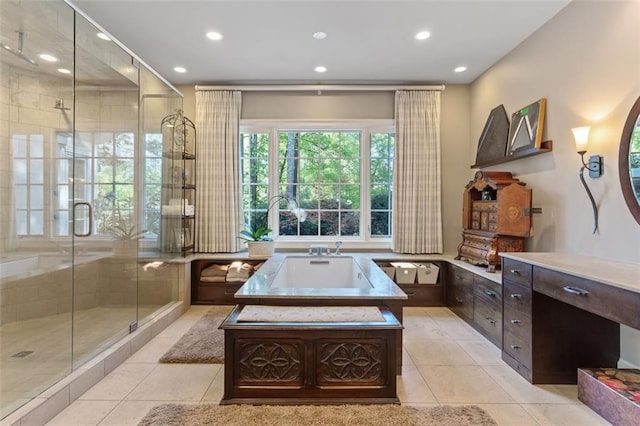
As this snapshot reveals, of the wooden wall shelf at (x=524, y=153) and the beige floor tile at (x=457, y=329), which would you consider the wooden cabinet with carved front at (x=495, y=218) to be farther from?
the beige floor tile at (x=457, y=329)

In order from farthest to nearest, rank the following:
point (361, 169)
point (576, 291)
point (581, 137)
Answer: point (361, 169)
point (581, 137)
point (576, 291)

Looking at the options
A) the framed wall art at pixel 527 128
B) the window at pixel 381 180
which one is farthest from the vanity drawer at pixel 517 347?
the window at pixel 381 180

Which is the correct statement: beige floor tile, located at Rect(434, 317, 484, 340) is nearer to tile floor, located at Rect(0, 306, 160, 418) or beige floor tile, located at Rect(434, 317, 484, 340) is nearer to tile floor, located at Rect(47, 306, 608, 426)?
tile floor, located at Rect(47, 306, 608, 426)

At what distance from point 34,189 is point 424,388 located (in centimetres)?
329

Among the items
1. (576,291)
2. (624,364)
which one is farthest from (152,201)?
Result: (624,364)

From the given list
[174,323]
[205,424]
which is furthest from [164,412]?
[174,323]

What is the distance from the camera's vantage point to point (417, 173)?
Answer: 4352mm

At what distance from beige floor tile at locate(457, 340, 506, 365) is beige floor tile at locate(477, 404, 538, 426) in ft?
1.99

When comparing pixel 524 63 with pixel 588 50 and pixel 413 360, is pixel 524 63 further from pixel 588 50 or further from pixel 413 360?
pixel 413 360

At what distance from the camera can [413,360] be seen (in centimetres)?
268

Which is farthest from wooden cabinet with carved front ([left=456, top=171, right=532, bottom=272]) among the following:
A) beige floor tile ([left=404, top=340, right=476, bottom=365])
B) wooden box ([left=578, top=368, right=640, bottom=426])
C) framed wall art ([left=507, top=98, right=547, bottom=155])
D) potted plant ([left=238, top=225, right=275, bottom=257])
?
potted plant ([left=238, top=225, right=275, bottom=257])

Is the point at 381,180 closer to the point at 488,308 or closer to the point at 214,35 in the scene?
the point at 488,308

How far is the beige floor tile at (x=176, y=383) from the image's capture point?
7.08 feet

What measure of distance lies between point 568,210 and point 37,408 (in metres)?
3.90
